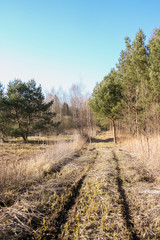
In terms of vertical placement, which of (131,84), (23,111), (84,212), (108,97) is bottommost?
(84,212)

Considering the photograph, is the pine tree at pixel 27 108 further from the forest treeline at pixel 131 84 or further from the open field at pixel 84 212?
the open field at pixel 84 212

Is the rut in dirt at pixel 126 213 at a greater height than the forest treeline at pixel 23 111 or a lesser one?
lesser

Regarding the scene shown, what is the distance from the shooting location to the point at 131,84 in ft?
37.6

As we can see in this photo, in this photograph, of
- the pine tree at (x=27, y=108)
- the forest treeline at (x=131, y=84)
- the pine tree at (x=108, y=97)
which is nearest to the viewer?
the forest treeline at (x=131, y=84)

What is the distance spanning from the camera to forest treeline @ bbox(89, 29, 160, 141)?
8.70m

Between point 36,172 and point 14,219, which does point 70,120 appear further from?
point 14,219

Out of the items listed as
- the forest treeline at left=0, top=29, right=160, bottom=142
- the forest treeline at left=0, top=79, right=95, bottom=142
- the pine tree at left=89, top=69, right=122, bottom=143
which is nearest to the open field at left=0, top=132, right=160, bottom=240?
the forest treeline at left=0, top=29, right=160, bottom=142

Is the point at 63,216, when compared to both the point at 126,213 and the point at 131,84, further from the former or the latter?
the point at 131,84

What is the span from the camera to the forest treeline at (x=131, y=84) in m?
8.70

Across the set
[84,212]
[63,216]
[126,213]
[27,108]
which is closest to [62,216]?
[63,216]

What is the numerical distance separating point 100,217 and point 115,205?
53cm

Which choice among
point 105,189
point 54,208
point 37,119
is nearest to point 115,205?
point 105,189

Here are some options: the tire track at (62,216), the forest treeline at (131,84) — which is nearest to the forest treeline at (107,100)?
the forest treeline at (131,84)

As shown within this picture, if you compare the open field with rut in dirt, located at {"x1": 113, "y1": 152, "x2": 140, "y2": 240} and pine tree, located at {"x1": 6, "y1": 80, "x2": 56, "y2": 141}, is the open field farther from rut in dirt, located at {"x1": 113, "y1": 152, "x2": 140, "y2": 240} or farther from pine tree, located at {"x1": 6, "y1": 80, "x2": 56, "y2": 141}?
pine tree, located at {"x1": 6, "y1": 80, "x2": 56, "y2": 141}
